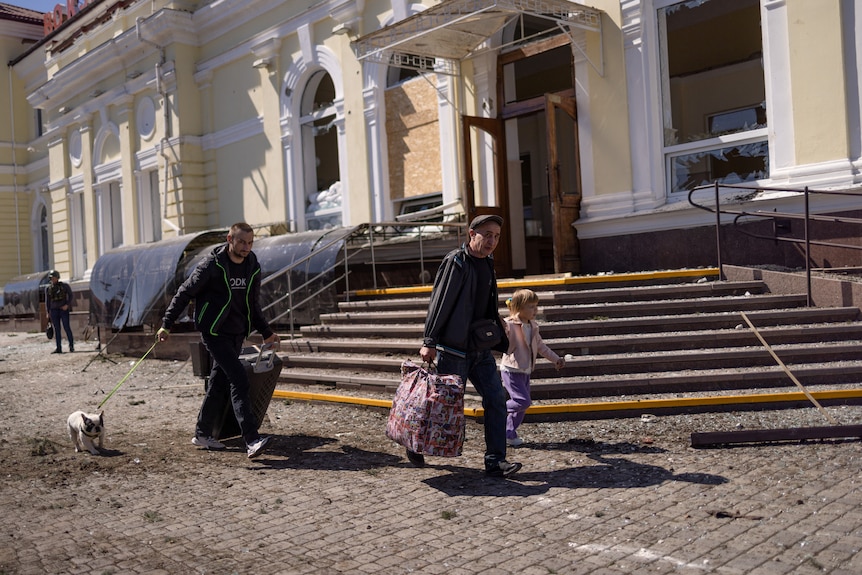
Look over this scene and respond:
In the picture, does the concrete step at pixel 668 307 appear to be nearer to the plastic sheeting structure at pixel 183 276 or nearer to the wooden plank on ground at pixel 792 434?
the wooden plank on ground at pixel 792 434

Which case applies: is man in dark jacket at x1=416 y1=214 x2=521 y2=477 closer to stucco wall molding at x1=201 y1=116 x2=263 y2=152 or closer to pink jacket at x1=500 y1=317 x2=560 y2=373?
pink jacket at x1=500 y1=317 x2=560 y2=373

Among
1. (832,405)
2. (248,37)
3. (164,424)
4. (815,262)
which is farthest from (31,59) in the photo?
(832,405)

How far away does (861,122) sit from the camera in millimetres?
10734

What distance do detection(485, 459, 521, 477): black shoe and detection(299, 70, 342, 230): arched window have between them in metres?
12.7

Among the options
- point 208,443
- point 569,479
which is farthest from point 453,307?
point 208,443

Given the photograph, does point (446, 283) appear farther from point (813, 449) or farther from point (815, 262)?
point (815, 262)

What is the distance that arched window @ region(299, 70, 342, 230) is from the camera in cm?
1852

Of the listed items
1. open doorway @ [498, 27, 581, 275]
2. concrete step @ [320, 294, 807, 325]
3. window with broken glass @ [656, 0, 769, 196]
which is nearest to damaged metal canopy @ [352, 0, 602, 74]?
open doorway @ [498, 27, 581, 275]

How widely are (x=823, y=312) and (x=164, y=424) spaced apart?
680 centimetres

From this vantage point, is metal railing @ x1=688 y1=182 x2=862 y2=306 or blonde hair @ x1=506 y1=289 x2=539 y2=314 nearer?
blonde hair @ x1=506 y1=289 x2=539 y2=314

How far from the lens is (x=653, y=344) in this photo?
895 cm

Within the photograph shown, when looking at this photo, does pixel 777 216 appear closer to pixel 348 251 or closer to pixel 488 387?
pixel 488 387

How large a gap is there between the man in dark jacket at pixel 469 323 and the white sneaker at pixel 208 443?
1873 mm

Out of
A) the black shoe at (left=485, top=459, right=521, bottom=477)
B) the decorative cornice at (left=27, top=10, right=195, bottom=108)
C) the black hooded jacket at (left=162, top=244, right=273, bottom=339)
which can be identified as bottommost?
the black shoe at (left=485, top=459, right=521, bottom=477)
